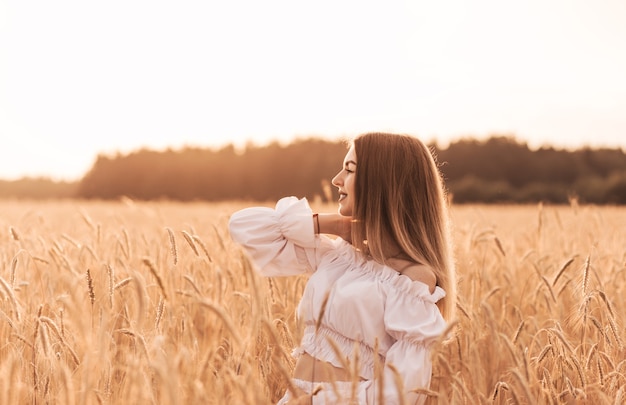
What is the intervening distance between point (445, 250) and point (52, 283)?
1.49 metres

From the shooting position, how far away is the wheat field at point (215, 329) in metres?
1.34

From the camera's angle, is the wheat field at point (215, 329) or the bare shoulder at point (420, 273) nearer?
the wheat field at point (215, 329)

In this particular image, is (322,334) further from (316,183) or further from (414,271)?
(316,183)

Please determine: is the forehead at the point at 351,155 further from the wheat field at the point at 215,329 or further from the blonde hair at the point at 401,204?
the wheat field at the point at 215,329

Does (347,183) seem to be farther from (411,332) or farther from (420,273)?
(411,332)

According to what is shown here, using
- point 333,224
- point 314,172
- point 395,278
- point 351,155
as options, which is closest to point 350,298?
point 395,278

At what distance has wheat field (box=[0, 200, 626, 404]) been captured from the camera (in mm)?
1339

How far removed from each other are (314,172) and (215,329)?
28.2 metres

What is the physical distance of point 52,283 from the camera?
2.41 metres

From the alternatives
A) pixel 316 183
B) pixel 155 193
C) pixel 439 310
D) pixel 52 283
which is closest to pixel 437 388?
pixel 439 310

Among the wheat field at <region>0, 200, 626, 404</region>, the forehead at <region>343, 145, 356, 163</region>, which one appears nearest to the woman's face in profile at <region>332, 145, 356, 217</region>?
the forehead at <region>343, 145, 356, 163</region>

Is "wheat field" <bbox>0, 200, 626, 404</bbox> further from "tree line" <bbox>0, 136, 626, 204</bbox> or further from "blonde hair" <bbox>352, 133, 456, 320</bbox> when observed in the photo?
"tree line" <bbox>0, 136, 626, 204</bbox>

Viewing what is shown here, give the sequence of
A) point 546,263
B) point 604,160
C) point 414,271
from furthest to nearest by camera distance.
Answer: point 604,160 → point 546,263 → point 414,271

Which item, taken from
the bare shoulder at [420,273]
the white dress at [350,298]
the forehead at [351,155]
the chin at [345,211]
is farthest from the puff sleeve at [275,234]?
the bare shoulder at [420,273]
